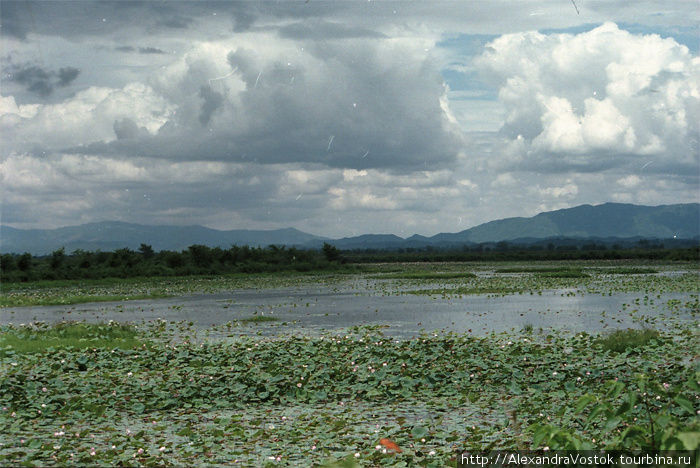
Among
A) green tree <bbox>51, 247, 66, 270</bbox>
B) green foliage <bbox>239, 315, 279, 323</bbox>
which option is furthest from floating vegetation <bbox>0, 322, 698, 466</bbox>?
green tree <bbox>51, 247, 66, 270</bbox>

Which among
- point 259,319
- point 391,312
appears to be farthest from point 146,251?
point 259,319

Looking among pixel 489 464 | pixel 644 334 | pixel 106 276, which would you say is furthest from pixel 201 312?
pixel 106 276

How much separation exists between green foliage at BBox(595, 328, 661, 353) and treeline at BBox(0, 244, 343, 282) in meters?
53.4

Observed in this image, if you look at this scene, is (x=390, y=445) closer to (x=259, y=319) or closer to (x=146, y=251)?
(x=259, y=319)

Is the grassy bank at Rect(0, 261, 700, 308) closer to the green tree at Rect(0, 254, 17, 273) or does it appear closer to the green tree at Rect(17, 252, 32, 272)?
the green tree at Rect(17, 252, 32, 272)

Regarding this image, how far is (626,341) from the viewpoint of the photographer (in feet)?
56.9

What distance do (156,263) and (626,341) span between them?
2465 inches

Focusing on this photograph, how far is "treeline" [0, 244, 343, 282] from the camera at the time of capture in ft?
201

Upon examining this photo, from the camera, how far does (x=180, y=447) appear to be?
916 cm

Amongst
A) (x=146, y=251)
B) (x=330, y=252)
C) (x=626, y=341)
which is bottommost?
(x=626, y=341)

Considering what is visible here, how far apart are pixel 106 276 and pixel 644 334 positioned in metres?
54.3

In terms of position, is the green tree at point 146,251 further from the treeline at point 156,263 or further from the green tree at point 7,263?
the green tree at point 7,263

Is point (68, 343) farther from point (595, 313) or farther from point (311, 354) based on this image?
point (595, 313)

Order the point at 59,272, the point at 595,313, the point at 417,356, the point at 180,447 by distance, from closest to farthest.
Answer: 1. the point at 180,447
2. the point at 417,356
3. the point at 595,313
4. the point at 59,272
